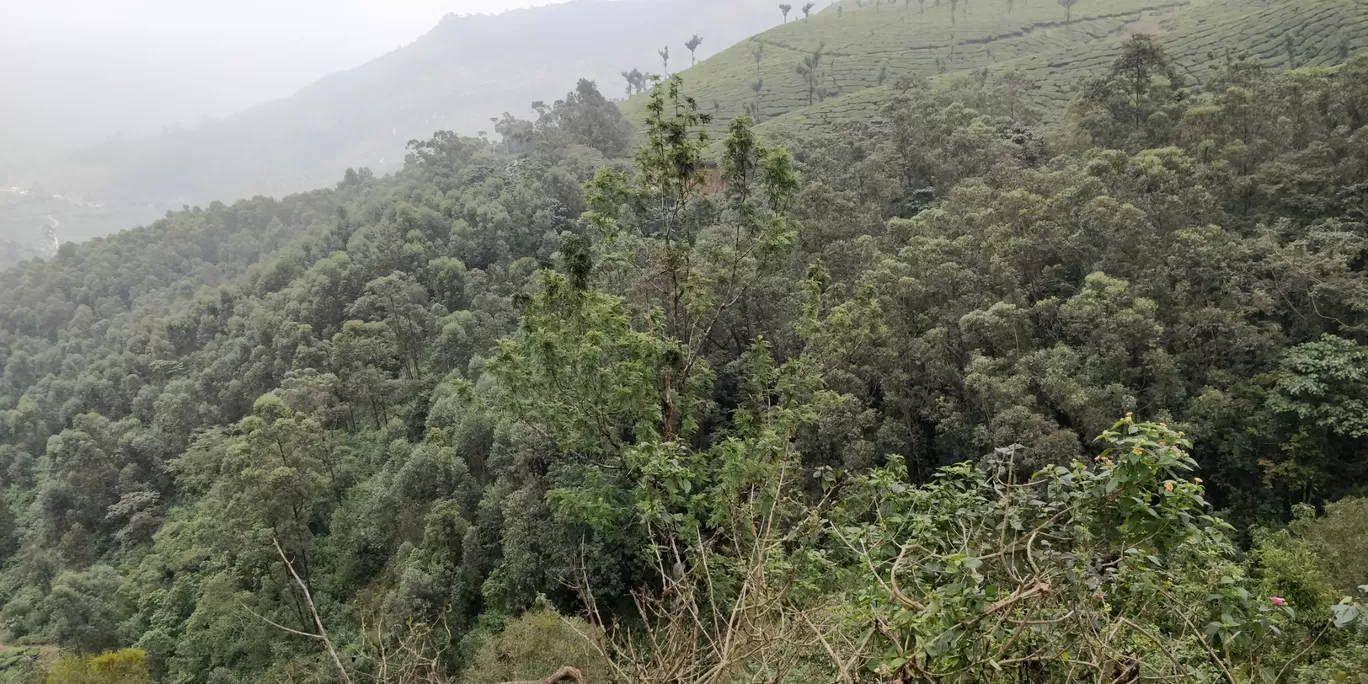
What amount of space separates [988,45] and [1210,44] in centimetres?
2502

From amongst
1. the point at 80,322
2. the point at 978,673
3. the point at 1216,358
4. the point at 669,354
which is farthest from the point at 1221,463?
the point at 80,322

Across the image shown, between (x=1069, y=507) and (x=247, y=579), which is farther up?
(x=1069, y=507)

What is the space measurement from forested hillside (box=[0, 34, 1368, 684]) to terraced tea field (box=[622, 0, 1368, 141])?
53.9 ft

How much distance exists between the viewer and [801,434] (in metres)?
13.0

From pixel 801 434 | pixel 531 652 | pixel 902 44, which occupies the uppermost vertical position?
pixel 902 44

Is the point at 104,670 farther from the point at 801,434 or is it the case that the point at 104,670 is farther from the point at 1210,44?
the point at 1210,44

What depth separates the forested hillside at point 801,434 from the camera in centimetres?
304

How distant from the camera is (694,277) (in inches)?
380

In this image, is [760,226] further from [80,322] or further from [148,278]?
[148,278]

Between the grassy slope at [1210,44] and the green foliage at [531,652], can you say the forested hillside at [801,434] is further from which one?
the grassy slope at [1210,44]

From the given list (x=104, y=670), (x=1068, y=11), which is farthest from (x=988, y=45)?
(x=104, y=670)

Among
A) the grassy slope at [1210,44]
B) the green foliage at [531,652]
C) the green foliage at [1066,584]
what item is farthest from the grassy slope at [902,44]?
the green foliage at [1066,584]

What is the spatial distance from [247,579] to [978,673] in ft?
72.1

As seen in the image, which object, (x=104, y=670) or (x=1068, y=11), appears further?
(x=1068, y=11)
